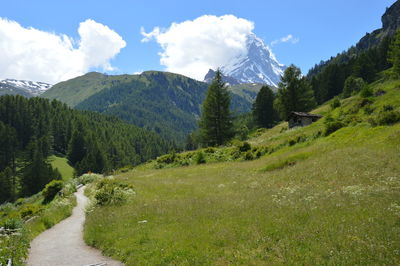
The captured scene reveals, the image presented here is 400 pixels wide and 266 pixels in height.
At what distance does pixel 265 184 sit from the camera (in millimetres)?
20312

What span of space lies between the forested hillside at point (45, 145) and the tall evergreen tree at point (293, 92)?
73334mm

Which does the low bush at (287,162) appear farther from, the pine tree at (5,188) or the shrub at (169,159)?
the pine tree at (5,188)

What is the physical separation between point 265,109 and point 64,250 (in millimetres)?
81295

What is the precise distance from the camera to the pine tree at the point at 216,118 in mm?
56625

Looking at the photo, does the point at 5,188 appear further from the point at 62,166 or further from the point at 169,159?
the point at 169,159

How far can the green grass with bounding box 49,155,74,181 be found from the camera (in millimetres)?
111406

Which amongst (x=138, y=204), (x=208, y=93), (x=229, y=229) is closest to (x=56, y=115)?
(x=208, y=93)

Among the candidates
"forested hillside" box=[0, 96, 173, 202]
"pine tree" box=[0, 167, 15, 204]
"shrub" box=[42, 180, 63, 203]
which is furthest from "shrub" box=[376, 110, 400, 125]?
"pine tree" box=[0, 167, 15, 204]

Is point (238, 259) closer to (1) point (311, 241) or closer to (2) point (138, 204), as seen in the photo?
(1) point (311, 241)

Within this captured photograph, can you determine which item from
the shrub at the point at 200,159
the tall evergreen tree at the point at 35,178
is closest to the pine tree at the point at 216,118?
the shrub at the point at 200,159

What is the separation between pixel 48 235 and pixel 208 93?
45.5 metres

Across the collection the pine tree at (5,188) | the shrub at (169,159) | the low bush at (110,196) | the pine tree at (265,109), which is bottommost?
the pine tree at (5,188)

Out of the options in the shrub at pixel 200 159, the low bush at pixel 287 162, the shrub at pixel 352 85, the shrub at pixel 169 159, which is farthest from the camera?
the shrub at pixel 352 85

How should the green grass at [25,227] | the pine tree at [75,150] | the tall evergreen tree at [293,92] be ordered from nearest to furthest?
the green grass at [25,227], the tall evergreen tree at [293,92], the pine tree at [75,150]
